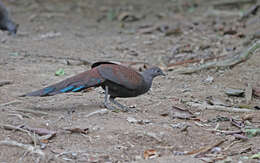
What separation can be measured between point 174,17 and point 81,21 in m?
2.79

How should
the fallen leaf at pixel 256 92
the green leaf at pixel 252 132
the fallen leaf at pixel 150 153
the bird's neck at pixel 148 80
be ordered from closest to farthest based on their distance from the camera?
the fallen leaf at pixel 150 153 → the green leaf at pixel 252 132 → the bird's neck at pixel 148 80 → the fallen leaf at pixel 256 92

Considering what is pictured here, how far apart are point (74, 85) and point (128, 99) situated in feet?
3.74

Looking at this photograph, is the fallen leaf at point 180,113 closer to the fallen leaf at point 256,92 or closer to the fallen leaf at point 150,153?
the fallen leaf at point 150,153

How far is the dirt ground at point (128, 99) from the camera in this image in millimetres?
4148

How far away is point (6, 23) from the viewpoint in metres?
11.6

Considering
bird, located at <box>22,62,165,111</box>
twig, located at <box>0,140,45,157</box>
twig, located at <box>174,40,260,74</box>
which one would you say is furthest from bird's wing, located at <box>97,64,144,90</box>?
twig, located at <box>174,40,260,74</box>

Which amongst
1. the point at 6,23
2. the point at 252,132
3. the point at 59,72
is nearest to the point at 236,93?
the point at 252,132

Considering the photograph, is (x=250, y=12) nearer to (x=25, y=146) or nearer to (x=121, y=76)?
(x=121, y=76)

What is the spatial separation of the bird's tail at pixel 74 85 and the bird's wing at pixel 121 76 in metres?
0.10

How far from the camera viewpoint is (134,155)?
404 centimetres

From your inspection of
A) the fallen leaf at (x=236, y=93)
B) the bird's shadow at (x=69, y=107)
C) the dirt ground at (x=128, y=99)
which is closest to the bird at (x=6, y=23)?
the dirt ground at (x=128, y=99)

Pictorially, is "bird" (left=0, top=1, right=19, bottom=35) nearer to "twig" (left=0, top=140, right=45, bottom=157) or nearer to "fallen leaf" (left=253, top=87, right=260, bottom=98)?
"fallen leaf" (left=253, top=87, right=260, bottom=98)

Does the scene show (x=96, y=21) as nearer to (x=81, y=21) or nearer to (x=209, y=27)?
(x=81, y=21)

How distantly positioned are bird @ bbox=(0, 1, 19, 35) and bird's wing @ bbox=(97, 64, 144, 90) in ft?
22.0
